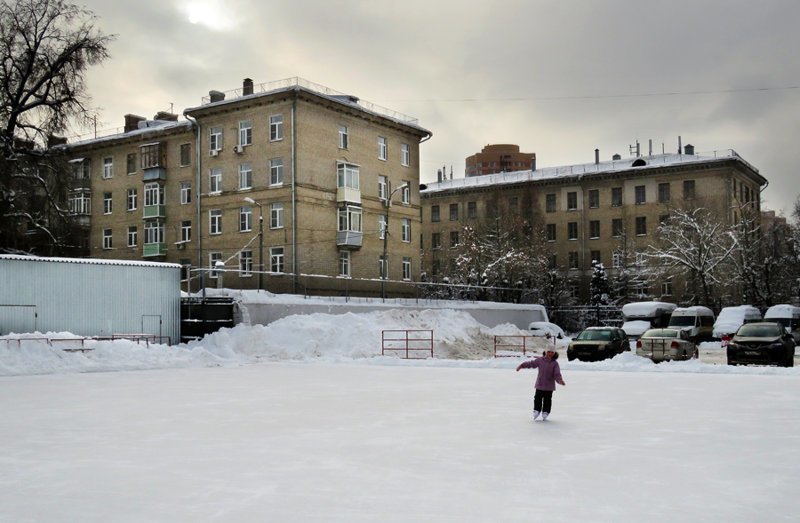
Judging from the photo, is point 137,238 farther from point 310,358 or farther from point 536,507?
Result: point 536,507

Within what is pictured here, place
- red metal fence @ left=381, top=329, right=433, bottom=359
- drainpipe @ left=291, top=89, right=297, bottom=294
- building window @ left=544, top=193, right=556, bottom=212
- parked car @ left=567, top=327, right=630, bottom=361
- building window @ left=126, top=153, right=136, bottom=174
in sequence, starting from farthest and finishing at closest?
building window @ left=544, top=193, right=556, bottom=212 → building window @ left=126, top=153, right=136, bottom=174 → drainpipe @ left=291, top=89, right=297, bottom=294 → red metal fence @ left=381, top=329, right=433, bottom=359 → parked car @ left=567, top=327, right=630, bottom=361

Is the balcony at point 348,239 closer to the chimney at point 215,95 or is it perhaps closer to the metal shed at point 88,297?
the chimney at point 215,95

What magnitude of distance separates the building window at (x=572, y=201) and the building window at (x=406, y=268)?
2317cm

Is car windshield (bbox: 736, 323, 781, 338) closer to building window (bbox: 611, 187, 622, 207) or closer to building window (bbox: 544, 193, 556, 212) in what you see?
building window (bbox: 611, 187, 622, 207)

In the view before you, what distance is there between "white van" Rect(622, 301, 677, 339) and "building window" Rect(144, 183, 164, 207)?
1279 inches

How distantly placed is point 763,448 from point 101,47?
34.4 m

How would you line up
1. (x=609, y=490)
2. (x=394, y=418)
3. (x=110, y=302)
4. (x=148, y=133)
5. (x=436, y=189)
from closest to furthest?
(x=609, y=490)
(x=394, y=418)
(x=110, y=302)
(x=148, y=133)
(x=436, y=189)

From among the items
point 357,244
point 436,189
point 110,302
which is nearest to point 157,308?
point 110,302

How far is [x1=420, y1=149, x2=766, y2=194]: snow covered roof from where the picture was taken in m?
68.5

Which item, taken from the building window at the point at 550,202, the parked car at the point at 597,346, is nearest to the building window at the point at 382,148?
the building window at the point at 550,202

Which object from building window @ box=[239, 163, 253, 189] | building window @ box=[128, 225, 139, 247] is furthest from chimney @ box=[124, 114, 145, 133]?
building window @ box=[239, 163, 253, 189]

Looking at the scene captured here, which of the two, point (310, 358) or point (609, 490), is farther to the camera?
point (310, 358)

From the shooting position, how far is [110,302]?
32.9 m

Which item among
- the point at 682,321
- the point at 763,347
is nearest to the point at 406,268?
the point at 682,321
